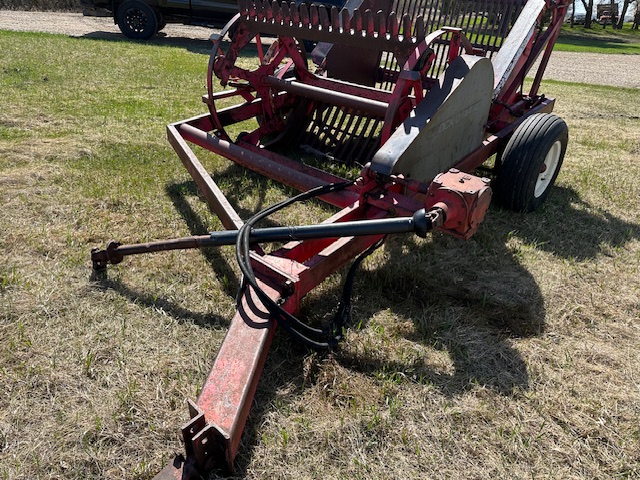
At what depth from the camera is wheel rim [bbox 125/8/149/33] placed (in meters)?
13.3

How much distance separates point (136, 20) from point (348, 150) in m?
11.1

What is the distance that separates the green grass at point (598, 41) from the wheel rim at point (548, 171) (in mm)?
20545

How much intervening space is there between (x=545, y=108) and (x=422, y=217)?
3041 millimetres

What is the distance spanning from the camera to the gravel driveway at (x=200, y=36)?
535 inches

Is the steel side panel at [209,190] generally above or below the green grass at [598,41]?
below

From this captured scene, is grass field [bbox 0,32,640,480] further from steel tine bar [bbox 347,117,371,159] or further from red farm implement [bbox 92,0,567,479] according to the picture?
steel tine bar [bbox 347,117,371,159]

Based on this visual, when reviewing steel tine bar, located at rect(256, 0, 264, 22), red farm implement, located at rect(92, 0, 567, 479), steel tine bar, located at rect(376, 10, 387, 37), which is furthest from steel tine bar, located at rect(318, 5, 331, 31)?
steel tine bar, located at rect(256, 0, 264, 22)

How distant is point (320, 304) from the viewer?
8.95ft

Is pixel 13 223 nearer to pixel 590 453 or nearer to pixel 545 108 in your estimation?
pixel 590 453

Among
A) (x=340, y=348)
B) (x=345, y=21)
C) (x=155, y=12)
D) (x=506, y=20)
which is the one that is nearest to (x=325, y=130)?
(x=345, y=21)

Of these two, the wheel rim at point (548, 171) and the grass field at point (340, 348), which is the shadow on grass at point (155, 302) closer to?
the grass field at point (340, 348)

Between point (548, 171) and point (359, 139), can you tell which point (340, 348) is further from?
point (548, 171)

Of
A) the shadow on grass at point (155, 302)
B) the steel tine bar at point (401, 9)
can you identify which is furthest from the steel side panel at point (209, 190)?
the steel tine bar at point (401, 9)

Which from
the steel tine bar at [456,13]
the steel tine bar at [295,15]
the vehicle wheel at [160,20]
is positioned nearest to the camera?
the steel tine bar at [295,15]
